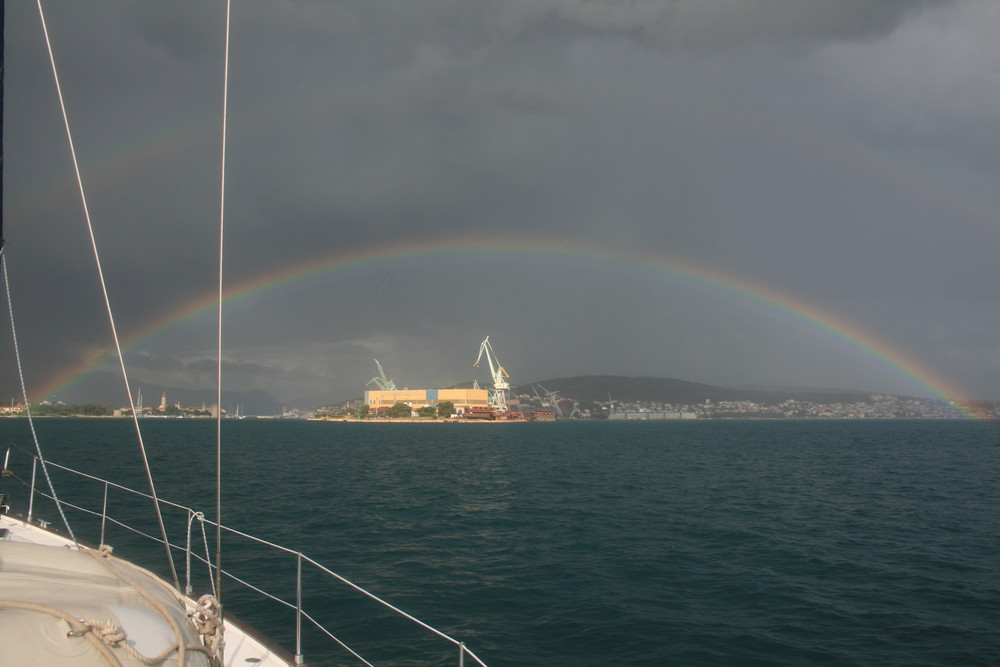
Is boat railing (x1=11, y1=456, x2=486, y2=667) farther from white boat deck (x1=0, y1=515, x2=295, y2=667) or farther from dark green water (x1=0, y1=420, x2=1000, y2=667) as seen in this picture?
white boat deck (x1=0, y1=515, x2=295, y2=667)

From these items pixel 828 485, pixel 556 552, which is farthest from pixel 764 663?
pixel 828 485

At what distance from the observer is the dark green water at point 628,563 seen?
542 inches

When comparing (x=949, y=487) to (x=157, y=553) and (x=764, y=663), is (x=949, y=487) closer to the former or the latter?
(x=764, y=663)

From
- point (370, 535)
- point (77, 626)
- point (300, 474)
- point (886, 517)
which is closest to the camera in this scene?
point (77, 626)

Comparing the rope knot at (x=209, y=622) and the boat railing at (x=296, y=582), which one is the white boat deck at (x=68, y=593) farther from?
the boat railing at (x=296, y=582)

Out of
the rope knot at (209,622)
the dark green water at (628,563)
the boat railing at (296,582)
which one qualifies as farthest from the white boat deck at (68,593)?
the dark green water at (628,563)

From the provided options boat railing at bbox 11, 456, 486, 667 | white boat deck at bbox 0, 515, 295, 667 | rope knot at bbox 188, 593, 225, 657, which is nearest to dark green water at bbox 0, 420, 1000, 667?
boat railing at bbox 11, 456, 486, 667

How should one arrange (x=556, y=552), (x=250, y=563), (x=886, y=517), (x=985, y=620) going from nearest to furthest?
1. (x=985, y=620)
2. (x=250, y=563)
3. (x=556, y=552)
4. (x=886, y=517)

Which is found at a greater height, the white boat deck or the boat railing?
the white boat deck

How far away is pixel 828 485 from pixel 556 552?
3217 centimetres

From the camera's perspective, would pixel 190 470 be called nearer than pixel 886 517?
No

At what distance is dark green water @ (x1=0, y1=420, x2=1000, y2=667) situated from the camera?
13766 mm

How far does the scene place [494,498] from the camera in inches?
1486

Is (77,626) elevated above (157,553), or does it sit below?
above
